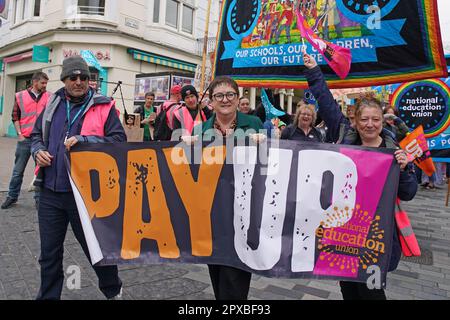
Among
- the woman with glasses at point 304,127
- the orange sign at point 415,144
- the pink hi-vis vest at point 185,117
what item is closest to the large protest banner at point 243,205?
the orange sign at point 415,144

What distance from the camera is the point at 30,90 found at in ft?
19.4

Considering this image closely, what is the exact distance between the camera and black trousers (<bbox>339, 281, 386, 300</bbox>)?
2.32 m

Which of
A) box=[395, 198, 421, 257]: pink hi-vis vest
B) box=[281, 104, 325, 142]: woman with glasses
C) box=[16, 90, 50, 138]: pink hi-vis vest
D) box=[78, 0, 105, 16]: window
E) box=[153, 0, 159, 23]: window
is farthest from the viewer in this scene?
box=[153, 0, 159, 23]: window

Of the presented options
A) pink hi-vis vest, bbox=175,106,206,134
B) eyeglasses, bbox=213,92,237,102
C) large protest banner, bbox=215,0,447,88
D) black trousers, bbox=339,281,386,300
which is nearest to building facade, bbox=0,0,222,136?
pink hi-vis vest, bbox=175,106,206,134

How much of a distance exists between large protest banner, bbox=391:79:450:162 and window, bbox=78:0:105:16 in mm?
12279

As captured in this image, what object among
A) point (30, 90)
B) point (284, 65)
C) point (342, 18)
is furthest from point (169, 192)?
point (30, 90)

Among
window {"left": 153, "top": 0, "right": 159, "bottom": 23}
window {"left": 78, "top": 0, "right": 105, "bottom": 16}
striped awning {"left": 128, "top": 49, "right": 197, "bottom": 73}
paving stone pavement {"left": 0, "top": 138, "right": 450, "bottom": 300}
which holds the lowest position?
paving stone pavement {"left": 0, "top": 138, "right": 450, "bottom": 300}

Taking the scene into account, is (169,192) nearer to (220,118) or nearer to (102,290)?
(220,118)

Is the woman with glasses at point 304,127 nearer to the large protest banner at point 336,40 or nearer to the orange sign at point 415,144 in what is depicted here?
the large protest banner at point 336,40

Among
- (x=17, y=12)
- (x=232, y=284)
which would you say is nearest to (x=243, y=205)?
(x=232, y=284)

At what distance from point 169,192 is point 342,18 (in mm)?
2843

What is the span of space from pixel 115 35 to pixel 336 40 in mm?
12669

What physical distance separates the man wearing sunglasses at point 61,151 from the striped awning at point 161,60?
1358 cm

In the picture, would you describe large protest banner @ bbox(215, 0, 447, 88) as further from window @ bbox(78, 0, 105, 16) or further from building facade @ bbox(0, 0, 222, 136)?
window @ bbox(78, 0, 105, 16)
